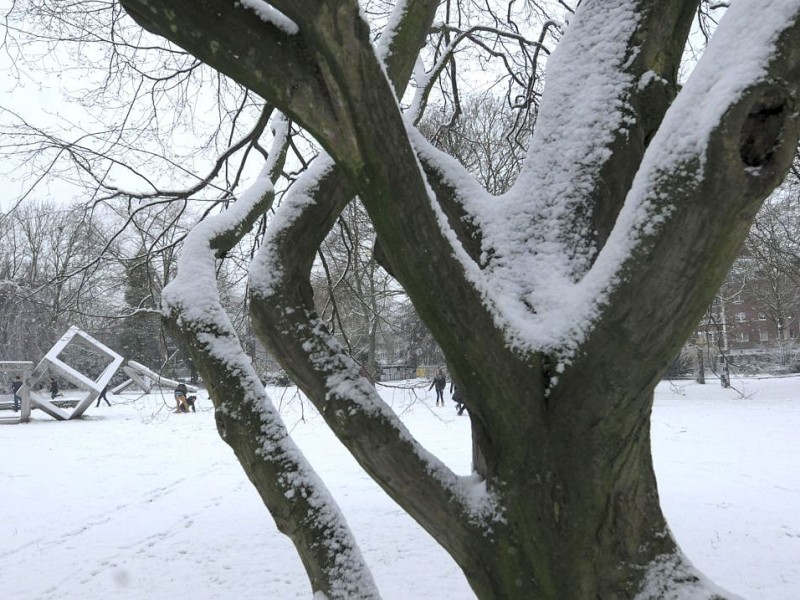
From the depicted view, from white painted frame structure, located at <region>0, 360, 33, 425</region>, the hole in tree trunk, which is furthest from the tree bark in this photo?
white painted frame structure, located at <region>0, 360, 33, 425</region>

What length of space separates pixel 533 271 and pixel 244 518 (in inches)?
271

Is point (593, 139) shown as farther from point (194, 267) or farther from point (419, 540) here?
point (419, 540)

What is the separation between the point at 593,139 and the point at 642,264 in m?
0.82

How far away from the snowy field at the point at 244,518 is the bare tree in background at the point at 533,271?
359 cm

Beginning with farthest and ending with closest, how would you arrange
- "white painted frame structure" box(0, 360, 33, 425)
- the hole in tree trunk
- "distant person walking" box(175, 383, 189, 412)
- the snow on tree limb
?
"distant person walking" box(175, 383, 189, 412) < "white painted frame structure" box(0, 360, 33, 425) < the snow on tree limb < the hole in tree trunk

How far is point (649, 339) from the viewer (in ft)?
6.02

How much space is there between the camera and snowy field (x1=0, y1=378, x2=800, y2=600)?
5625 mm

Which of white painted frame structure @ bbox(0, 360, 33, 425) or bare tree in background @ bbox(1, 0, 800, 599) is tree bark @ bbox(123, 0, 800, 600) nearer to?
bare tree in background @ bbox(1, 0, 800, 599)

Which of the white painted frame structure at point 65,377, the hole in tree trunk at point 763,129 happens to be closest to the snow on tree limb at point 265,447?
the hole in tree trunk at point 763,129

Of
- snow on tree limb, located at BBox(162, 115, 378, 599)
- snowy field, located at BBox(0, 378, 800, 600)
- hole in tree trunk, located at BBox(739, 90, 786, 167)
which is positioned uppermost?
hole in tree trunk, located at BBox(739, 90, 786, 167)

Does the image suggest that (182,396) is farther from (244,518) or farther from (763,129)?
(763,129)

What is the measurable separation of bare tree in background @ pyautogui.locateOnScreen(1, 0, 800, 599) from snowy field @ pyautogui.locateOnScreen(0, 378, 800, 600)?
359 centimetres

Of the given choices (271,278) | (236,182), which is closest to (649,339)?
(271,278)

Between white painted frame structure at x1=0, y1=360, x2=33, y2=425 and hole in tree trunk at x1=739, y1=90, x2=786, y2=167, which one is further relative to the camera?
white painted frame structure at x1=0, y1=360, x2=33, y2=425
